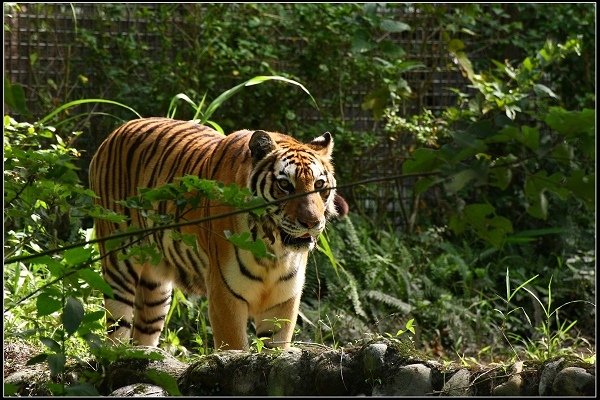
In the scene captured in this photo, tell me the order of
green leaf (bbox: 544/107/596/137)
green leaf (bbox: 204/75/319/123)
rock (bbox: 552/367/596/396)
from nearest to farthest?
green leaf (bbox: 544/107/596/137) → rock (bbox: 552/367/596/396) → green leaf (bbox: 204/75/319/123)

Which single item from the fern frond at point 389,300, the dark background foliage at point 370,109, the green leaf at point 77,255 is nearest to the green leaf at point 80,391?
the green leaf at point 77,255

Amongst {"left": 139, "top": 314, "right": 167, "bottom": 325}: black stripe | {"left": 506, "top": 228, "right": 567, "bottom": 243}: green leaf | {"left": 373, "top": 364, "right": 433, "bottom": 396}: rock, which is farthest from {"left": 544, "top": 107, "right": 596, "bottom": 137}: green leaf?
{"left": 506, "top": 228, "right": 567, "bottom": 243}: green leaf

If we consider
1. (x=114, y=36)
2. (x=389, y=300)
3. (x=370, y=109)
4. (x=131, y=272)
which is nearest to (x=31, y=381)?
(x=131, y=272)

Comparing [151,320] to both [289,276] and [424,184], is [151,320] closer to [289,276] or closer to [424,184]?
[289,276]

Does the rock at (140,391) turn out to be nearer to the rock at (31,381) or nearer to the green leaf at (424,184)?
the rock at (31,381)

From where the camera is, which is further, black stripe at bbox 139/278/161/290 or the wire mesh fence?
the wire mesh fence

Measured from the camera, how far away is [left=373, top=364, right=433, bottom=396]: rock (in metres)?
3.75

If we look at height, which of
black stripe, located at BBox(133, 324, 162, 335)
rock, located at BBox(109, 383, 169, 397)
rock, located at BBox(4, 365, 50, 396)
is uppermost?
rock, located at BBox(109, 383, 169, 397)

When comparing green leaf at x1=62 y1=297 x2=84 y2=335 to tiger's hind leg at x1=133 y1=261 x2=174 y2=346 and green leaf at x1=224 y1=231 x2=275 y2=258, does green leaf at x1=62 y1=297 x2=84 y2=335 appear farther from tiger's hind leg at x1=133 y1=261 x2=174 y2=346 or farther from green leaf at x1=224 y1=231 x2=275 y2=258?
tiger's hind leg at x1=133 y1=261 x2=174 y2=346

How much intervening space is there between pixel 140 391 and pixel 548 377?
1561 mm

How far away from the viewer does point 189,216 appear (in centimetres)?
534

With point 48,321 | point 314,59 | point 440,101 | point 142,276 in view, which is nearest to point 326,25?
point 314,59

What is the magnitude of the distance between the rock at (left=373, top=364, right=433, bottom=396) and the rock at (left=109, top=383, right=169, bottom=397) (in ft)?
2.82

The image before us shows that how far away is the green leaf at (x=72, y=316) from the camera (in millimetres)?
2691
